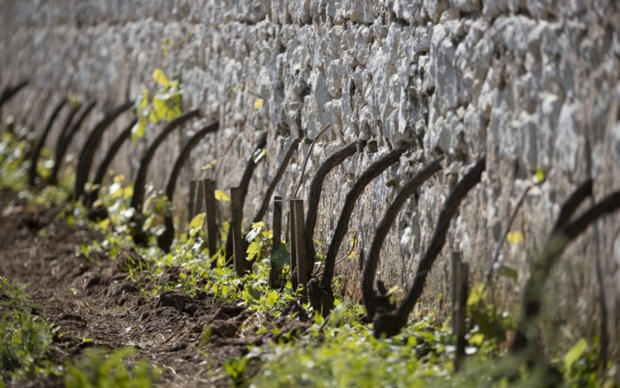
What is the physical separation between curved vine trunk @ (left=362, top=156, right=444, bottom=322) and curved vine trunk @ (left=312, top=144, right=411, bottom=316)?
1.09ft

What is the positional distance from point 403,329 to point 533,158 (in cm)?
96

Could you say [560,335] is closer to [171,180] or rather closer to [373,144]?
[373,144]

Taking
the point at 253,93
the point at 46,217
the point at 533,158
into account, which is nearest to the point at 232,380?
the point at 533,158

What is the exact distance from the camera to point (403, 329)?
376 centimetres

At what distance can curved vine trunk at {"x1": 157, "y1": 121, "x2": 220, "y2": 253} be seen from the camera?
6395mm

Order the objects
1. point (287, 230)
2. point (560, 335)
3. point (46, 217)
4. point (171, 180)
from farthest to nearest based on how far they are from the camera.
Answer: point (46, 217)
point (171, 180)
point (287, 230)
point (560, 335)

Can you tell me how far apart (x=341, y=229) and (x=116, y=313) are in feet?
5.11

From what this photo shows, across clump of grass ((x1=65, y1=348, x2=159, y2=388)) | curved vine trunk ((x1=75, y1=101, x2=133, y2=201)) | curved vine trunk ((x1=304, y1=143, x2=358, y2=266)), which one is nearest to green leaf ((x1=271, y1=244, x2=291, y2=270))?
curved vine trunk ((x1=304, y1=143, x2=358, y2=266))

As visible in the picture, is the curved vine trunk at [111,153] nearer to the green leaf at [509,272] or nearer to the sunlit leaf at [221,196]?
the sunlit leaf at [221,196]

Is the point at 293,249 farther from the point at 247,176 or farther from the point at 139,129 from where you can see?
the point at 139,129

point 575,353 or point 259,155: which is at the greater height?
point 259,155

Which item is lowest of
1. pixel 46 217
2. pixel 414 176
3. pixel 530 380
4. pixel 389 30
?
pixel 46 217

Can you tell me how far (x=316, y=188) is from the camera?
15.4ft

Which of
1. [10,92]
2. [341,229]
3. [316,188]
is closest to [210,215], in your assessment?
[316,188]
